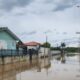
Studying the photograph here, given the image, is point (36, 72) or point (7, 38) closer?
point (36, 72)

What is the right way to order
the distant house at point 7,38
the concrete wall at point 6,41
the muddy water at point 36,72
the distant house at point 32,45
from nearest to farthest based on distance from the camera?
1. the muddy water at point 36,72
2. the concrete wall at point 6,41
3. the distant house at point 7,38
4. the distant house at point 32,45

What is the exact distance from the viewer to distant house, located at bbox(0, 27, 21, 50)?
43250mm

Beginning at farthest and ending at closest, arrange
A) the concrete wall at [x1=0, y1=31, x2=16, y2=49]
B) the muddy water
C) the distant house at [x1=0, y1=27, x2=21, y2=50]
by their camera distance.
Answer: the distant house at [x1=0, y1=27, x2=21, y2=50] → the concrete wall at [x1=0, y1=31, x2=16, y2=49] → the muddy water

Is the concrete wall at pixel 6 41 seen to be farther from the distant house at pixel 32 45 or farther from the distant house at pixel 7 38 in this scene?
the distant house at pixel 32 45

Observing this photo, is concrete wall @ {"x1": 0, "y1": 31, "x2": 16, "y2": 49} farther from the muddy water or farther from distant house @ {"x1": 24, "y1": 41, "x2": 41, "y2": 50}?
distant house @ {"x1": 24, "y1": 41, "x2": 41, "y2": 50}

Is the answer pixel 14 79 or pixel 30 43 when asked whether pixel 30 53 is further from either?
pixel 30 43

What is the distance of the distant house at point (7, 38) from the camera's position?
142 feet

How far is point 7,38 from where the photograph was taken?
151 feet

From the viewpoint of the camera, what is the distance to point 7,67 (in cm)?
3391

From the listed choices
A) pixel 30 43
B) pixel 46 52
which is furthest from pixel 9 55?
pixel 30 43

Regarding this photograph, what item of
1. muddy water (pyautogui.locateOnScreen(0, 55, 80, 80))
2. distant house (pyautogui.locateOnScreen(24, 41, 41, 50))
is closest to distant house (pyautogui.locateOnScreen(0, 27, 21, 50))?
muddy water (pyautogui.locateOnScreen(0, 55, 80, 80))

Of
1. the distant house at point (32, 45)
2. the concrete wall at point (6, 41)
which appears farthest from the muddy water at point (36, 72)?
the distant house at point (32, 45)

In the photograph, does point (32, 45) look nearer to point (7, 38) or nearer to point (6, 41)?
point (7, 38)

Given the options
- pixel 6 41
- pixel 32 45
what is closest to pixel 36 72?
pixel 6 41
